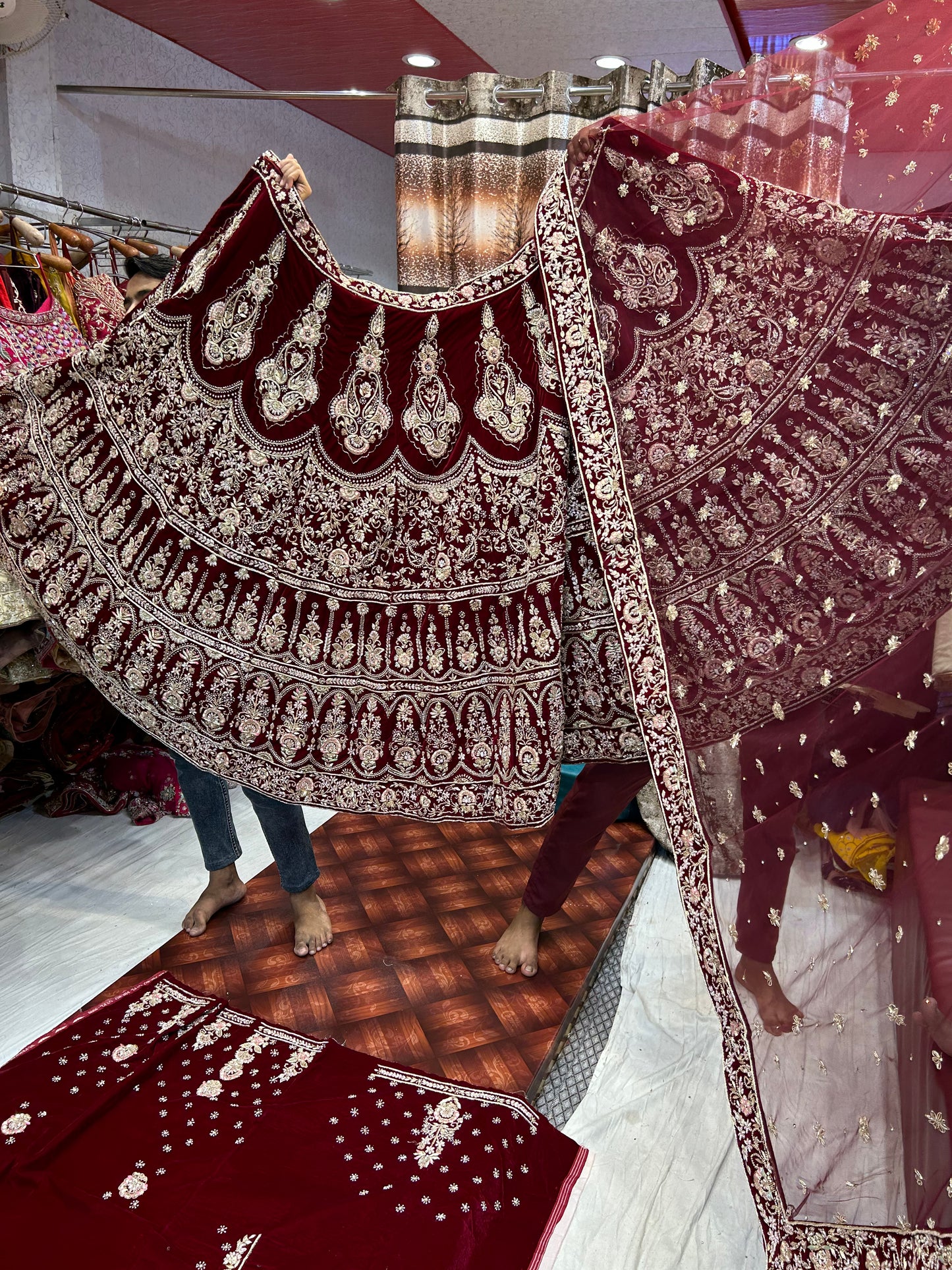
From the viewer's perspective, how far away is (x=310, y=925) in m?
1.81

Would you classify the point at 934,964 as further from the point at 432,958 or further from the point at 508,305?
the point at 432,958

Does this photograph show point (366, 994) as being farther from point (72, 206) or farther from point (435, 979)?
point (72, 206)

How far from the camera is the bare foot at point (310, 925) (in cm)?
179

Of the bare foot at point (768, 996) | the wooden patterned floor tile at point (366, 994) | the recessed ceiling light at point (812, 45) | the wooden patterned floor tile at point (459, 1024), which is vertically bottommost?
the wooden patterned floor tile at point (459, 1024)

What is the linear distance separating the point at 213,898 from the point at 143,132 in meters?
3.19

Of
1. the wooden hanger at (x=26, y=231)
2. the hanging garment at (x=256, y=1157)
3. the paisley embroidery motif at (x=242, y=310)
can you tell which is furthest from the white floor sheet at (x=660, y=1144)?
the wooden hanger at (x=26, y=231)

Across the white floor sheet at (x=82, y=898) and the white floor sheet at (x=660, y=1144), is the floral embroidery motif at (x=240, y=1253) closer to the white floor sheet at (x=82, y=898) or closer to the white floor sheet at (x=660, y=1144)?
the white floor sheet at (x=660, y=1144)

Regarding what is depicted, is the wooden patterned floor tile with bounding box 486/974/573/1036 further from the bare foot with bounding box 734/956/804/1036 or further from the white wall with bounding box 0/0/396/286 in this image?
the white wall with bounding box 0/0/396/286

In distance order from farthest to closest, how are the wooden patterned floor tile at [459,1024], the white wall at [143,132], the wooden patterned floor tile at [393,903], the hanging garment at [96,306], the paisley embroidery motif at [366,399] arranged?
1. the white wall at [143,132]
2. the hanging garment at [96,306]
3. the wooden patterned floor tile at [393,903]
4. the wooden patterned floor tile at [459,1024]
5. the paisley embroidery motif at [366,399]

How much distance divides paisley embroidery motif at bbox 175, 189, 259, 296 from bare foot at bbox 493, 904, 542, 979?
1.32m

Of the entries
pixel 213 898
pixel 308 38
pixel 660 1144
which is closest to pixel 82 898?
pixel 213 898

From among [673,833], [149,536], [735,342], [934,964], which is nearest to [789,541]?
[735,342]

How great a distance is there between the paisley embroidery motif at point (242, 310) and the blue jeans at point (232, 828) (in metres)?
0.85

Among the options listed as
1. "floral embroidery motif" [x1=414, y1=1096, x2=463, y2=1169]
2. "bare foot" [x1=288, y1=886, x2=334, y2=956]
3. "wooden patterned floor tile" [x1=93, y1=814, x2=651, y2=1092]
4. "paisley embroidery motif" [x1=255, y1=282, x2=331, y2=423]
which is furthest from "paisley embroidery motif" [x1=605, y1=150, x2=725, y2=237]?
"bare foot" [x1=288, y1=886, x2=334, y2=956]
